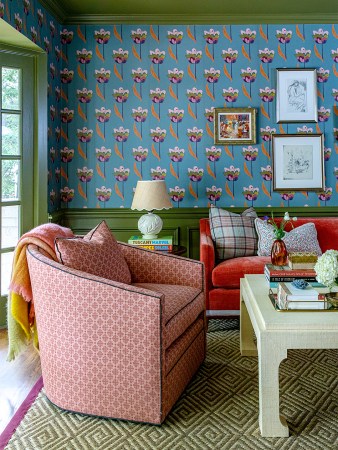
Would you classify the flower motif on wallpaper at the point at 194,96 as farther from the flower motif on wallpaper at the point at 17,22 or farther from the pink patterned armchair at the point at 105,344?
the pink patterned armchair at the point at 105,344

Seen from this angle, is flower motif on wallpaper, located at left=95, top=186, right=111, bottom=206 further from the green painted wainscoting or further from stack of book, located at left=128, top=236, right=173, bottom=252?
stack of book, located at left=128, top=236, right=173, bottom=252

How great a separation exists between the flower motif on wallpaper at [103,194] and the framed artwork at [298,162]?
160cm

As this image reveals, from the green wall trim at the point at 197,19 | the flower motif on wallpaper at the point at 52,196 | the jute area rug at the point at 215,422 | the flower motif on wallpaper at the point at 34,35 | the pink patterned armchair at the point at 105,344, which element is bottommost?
the jute area rug at the point at 215,422

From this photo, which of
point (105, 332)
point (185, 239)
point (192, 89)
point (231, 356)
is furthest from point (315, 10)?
point (105, 332)

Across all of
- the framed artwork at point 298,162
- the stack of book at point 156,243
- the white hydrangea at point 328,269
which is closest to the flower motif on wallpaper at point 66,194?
the stack of book at point 156,243

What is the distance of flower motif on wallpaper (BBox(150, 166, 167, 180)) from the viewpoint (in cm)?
436

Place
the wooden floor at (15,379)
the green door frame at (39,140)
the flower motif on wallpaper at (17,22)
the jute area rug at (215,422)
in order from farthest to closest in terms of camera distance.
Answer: the green door frame at (39,140) → the flower motif on wallpaper at (17,22) → the wooden floor at (15,379) → the jute area rug at (215,422)

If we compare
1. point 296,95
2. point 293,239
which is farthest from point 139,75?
point 293,239

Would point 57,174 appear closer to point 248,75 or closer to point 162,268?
point 162,268

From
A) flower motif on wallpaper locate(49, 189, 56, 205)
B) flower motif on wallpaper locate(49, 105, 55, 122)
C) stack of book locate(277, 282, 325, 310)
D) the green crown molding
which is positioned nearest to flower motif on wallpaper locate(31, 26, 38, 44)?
flower motif on wallpaper locate(49, 105, 55, 122)

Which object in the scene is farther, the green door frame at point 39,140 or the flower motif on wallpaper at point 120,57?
the flower motif on wallpaper at point 120,57

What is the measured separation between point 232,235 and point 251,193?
74 centimetres

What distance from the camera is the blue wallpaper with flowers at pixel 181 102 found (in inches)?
170

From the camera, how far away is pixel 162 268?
9.23 ft
